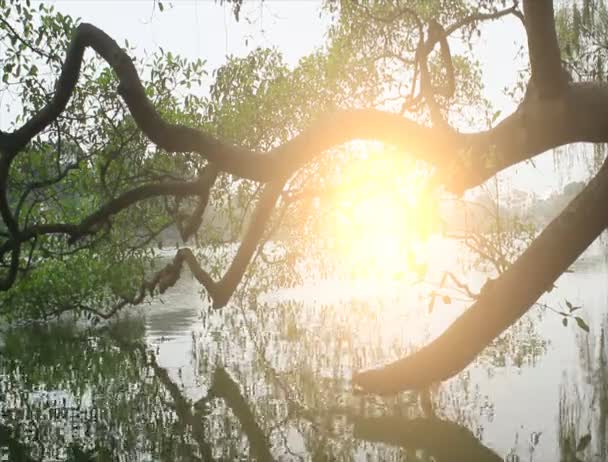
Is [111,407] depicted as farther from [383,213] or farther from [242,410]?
[383,213]

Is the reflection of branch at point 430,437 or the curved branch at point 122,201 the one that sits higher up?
the curved branch at point 122,201

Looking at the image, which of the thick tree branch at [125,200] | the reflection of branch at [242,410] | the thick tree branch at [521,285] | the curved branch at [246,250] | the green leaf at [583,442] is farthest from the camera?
the reflection of branch at [242,410]

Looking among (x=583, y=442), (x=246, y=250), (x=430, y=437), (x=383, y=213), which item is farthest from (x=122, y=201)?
(x=583, y=442)

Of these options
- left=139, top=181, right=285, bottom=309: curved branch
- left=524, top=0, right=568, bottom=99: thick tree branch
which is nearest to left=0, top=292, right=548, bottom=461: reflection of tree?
left=139, top=181, right=285, bottom=309: curved branch

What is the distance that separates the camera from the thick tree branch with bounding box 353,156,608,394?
6395 mm

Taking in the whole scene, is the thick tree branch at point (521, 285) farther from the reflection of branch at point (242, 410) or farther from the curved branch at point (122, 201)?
the reflection of branch at point (242, 410)

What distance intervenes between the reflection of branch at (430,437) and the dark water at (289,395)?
3 cm

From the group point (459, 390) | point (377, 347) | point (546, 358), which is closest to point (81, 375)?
point (377, 347)

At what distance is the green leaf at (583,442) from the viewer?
30.9ft

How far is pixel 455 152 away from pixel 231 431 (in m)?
5.79

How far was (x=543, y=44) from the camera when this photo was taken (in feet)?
20.6

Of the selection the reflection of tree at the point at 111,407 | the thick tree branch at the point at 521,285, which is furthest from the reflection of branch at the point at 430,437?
the thick tree branch at the point at 521,285

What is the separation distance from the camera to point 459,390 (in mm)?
12828

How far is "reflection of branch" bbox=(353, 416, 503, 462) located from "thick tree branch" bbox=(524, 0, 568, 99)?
5.18 meters
